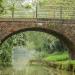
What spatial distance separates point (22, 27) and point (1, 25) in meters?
1.56

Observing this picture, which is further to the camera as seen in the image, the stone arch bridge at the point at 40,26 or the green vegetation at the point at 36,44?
the green vegetation at the point at 36,44

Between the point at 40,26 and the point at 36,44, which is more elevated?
the point at 40,26

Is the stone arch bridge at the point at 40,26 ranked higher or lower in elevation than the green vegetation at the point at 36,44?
higher

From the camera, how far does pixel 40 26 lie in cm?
2944

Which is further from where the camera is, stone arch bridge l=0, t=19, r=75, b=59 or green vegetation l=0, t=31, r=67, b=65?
green vegetation l=0, t=31, r=67, b=65

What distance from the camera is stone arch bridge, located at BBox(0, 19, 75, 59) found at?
95.2 feet

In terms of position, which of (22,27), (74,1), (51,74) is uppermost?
(74,1)

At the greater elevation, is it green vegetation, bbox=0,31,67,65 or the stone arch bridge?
the stone arch bridge

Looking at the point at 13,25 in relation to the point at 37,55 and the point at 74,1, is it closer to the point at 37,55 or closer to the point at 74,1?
the point at 74,1

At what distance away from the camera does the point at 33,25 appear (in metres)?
29.3

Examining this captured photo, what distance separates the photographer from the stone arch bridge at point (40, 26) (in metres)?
29.0

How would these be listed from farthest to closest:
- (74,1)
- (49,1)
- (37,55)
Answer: (37,55)
(49,1)
(74,1)

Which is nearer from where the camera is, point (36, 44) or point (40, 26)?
point (40, 26)

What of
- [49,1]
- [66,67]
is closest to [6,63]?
[66,67]
